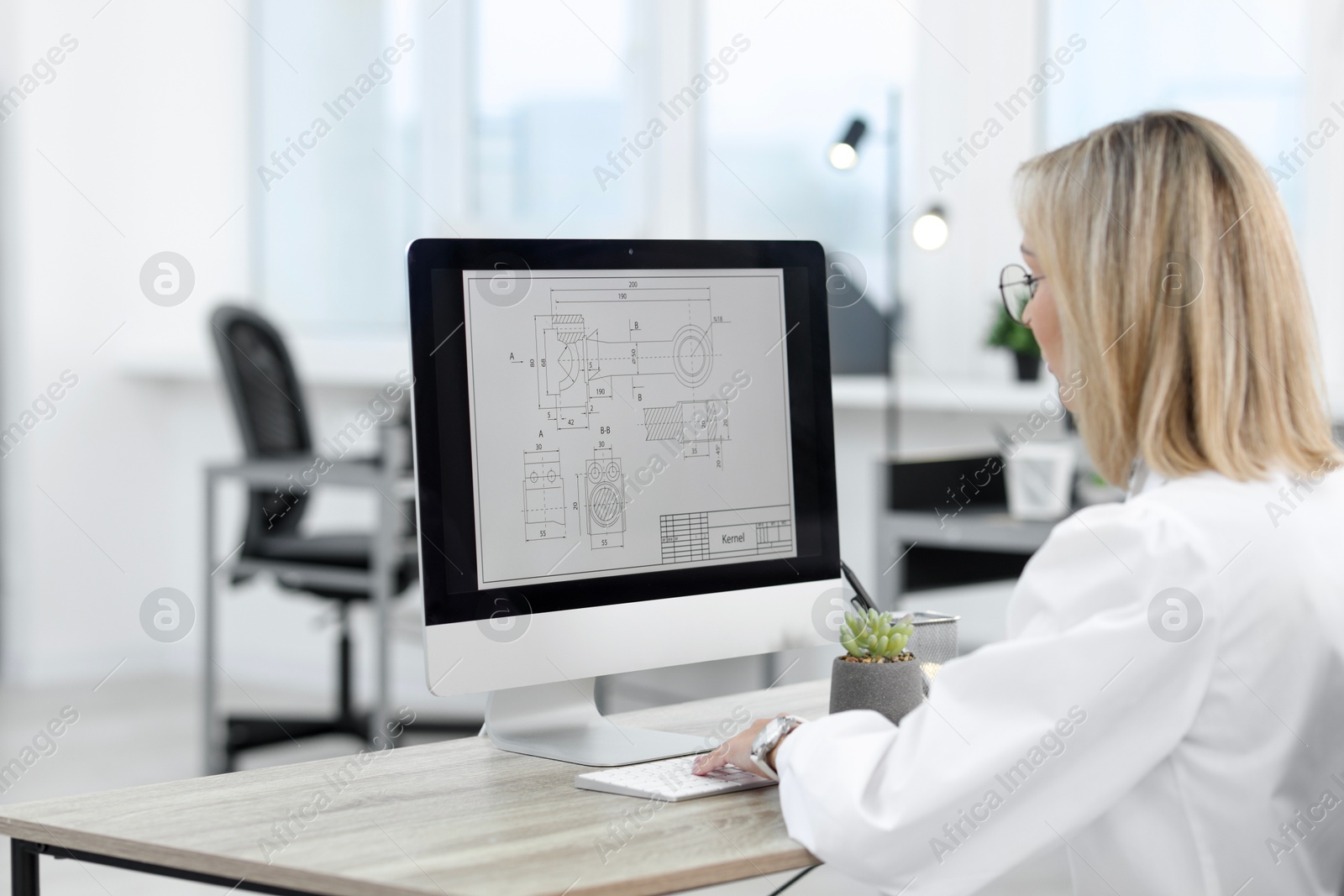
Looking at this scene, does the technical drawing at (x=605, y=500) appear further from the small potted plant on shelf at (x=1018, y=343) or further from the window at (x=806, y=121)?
the window at (x=806, y=121)

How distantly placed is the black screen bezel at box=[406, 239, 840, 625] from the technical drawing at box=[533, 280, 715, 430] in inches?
1.4

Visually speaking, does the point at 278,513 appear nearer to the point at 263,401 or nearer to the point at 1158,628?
the point at 263,401

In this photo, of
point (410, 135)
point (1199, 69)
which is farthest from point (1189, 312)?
point (410, 135)

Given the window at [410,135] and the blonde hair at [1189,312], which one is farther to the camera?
the window at [410,135]

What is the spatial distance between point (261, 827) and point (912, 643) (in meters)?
0.70

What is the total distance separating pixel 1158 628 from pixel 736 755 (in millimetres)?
415

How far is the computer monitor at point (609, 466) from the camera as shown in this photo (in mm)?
1357

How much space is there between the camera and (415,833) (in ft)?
3.75

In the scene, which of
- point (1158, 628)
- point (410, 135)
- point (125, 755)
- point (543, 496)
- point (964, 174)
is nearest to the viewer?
point (1158, 628)

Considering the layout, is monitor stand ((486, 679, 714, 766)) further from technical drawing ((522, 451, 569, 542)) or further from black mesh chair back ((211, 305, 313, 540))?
black mesh chair back ((211, 305, 313, 540))

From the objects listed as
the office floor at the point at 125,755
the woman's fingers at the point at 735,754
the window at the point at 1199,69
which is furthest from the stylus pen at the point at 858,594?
the window at the point at 1199,69

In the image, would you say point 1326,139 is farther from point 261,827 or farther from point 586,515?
point 261,827

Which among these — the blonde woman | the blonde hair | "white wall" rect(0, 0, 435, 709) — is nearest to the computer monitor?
the blonde woman

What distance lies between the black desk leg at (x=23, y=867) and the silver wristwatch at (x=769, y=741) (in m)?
0.61
